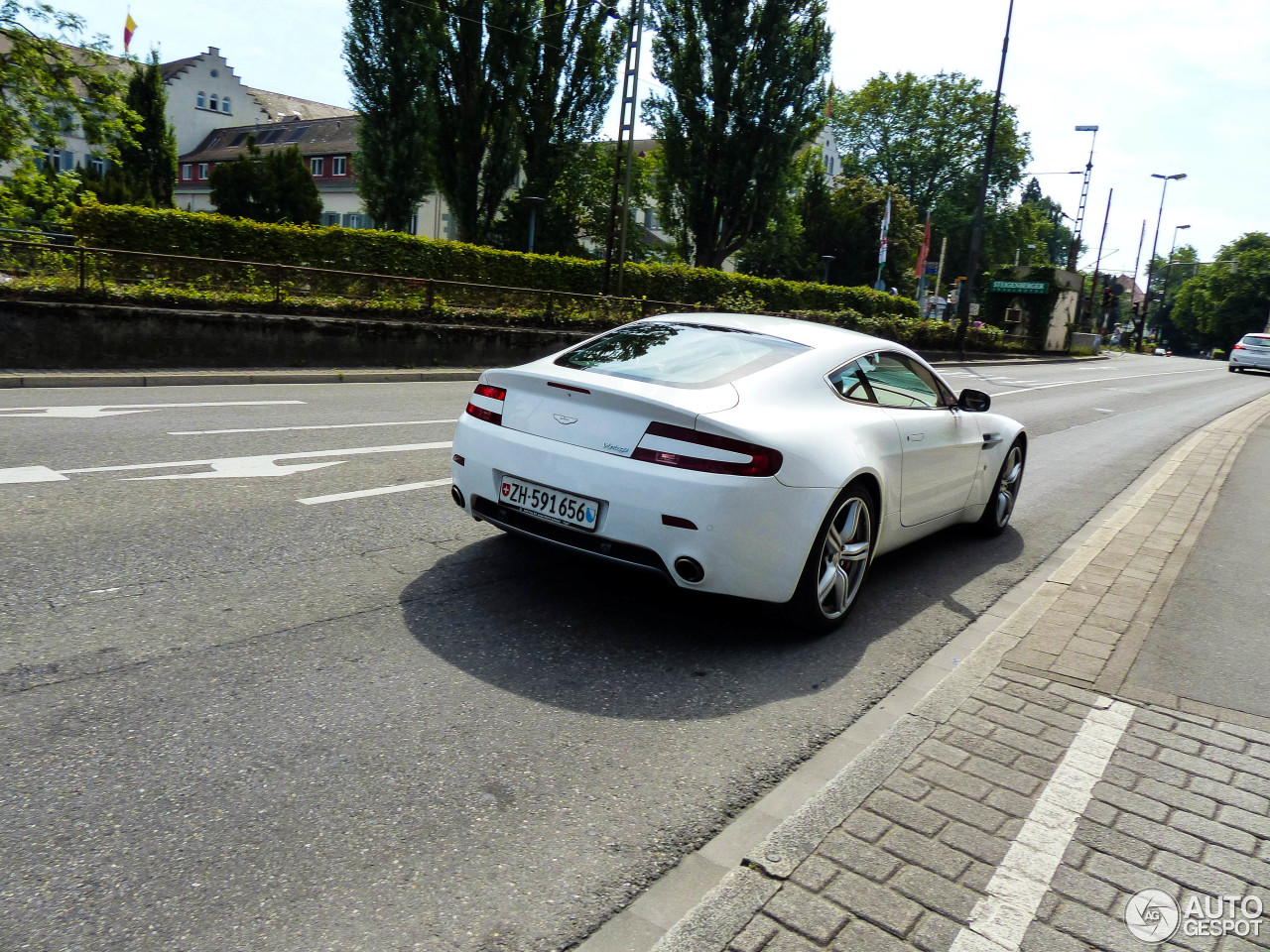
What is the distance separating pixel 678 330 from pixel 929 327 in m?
35.1

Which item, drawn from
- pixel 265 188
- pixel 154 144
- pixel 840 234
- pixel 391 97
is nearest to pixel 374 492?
pixel 391 97

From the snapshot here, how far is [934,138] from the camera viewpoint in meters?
74.3

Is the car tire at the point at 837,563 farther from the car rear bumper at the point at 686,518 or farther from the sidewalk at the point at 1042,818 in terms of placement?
the sidewalk at the point at 1042,818

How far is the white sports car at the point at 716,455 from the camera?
4004 mm

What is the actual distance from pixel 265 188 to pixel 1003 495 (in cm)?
4681

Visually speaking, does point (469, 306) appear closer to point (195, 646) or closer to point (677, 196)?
point (195, 646)

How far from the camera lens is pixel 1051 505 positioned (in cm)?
Result: 880

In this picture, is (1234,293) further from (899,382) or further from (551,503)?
(551,503)

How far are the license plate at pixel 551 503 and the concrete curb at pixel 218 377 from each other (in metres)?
9.95

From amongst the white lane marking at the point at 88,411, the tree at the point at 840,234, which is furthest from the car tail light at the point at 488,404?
the tree at the point at 840,234

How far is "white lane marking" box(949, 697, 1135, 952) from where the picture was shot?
8.02 feet

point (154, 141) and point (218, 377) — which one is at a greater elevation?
point (154, 141)

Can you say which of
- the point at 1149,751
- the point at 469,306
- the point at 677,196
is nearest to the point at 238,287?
the point at 469,306

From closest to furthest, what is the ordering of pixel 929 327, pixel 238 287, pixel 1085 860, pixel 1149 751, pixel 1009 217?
1. pixel 1085 860
2. pixel 1149 751
3. pixel 238 287
4. pixel 929 327
5. pixel 1009 217
